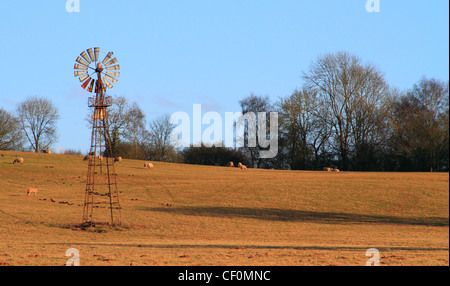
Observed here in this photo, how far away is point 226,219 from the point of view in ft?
110

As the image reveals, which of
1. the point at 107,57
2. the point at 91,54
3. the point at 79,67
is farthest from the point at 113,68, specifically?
the point at 79,67

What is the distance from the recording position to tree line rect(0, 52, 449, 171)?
68.2 meters

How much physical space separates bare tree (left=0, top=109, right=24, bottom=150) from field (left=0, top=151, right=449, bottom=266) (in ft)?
84.7

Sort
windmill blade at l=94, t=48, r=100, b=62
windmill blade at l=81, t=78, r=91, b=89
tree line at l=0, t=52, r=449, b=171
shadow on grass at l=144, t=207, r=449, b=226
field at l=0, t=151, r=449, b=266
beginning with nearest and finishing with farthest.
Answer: field at l=0, t=151, r=449, b=266 < windmill blade at l=81, t=78, r=91, b=89 < windmill blade at l=94, t=48, r=100, b=62 < shadow on grass at l=144, t=207, r=449, b=226 < tree line at l=0, t=52, r=449, b=171

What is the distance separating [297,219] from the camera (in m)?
34.5

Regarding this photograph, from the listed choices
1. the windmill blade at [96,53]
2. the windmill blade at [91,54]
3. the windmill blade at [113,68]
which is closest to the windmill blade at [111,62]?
the windmill blade at [113,68]

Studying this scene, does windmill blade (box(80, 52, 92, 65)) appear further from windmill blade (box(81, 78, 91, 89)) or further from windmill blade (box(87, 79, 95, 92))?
windmill blade (box(87, 79, 95, 92))

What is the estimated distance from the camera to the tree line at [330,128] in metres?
68.2

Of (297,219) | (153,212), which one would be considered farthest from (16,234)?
(297,219)

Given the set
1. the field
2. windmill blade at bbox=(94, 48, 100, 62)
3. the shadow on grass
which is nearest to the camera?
the field

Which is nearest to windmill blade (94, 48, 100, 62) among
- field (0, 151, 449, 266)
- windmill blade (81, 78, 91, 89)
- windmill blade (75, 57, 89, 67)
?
windmill blade (75, 57, 89, 67)

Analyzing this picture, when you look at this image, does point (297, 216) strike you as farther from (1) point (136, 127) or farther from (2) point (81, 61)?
(1) point (136, 127)
